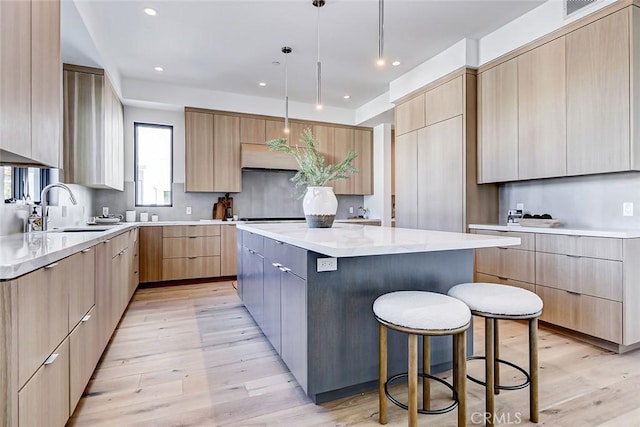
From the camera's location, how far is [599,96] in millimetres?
2723

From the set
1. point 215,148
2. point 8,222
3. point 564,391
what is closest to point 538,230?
point 564,391

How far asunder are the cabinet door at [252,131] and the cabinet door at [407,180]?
2.20 meters

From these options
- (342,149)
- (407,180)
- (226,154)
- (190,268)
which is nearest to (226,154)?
(226,154)

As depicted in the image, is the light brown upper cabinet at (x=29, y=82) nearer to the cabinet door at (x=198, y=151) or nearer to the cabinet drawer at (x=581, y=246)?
the cabinet door at (x=198, y=151)

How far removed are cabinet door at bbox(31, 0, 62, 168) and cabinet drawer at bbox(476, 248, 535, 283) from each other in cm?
368

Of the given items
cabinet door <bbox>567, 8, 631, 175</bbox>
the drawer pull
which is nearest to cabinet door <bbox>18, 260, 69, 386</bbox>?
the drawer pull

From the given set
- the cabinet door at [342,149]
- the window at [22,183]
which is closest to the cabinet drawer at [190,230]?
the window at [22,183]

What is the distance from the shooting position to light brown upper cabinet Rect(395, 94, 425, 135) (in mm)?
4452

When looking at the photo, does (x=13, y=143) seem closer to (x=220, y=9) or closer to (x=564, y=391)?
(x=220, y=9)

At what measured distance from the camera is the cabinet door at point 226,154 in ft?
17.0

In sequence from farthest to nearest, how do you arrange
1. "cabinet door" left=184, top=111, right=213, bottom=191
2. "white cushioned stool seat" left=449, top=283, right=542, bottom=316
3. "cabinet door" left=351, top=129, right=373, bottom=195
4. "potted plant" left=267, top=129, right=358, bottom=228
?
"cabinet door" left=351, top=129, right=373, bottom=195
"cabinet door" left=184, top=111, right=213, bottom=191
"potted plant" left=267, top=129, right=358, bottom=228
"white cushioned stool seat" left=449, top=283, right=542, bottom=316

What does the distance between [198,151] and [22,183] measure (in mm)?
2601

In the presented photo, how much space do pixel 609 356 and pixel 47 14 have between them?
4.19 meters

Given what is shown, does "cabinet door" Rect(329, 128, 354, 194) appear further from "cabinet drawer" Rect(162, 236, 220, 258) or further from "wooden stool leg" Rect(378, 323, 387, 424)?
"wooden stool leg" Rect(378, 323, 387, 424)
